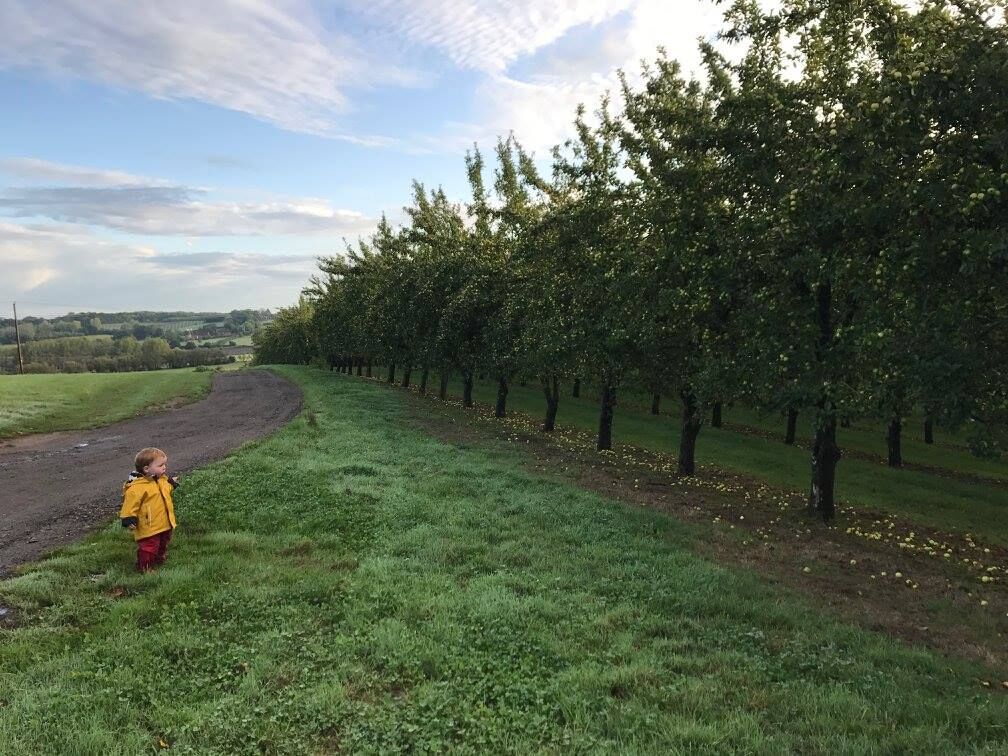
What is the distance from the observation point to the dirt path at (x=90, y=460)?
10.4 meters

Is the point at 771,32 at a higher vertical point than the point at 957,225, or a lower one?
higher

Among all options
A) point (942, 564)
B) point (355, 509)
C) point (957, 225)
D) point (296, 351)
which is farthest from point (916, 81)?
point (296, 351)

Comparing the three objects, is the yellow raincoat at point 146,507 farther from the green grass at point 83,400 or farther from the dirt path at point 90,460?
the green grass at point 83,400

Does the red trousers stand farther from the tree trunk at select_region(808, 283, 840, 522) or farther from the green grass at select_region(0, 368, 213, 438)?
the green grass at select_region(0, 368, 213, 438)

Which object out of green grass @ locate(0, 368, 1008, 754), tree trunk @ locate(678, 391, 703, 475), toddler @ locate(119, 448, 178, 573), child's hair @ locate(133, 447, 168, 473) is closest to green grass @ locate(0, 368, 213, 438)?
child's hair @ locate(133, 447, 168, 473)

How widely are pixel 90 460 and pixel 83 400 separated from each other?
830 inches

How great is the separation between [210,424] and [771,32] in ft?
77.6

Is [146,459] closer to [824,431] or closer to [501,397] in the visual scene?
[824,431]

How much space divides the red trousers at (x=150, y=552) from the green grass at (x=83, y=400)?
1910 centimetres

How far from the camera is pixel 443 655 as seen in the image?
596cm

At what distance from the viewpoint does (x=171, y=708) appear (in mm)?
5062

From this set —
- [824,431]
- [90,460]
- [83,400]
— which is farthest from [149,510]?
[83,400]

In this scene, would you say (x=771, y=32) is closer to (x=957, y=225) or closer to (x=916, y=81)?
(x=916, y=81)

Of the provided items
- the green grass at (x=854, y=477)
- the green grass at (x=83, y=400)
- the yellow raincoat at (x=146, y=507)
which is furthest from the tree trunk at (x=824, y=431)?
the green grass at (x=83, y=400)
